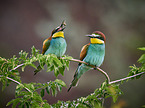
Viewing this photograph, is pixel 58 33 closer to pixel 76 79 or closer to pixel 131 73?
pixel 76 79

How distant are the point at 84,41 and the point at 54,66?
123cm

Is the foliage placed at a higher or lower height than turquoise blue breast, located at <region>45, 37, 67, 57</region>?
lower

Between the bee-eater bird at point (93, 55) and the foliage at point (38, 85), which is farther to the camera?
the bee-eater bird at point (93, 55)

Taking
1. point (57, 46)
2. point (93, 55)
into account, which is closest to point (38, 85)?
point (57, 46)

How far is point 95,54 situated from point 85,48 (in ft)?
0.23

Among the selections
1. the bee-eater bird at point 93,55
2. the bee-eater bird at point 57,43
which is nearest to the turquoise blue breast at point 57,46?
the bee-eater bird at point 57,43

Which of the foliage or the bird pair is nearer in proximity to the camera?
the foliage

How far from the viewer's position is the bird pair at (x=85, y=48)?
44.6 inches

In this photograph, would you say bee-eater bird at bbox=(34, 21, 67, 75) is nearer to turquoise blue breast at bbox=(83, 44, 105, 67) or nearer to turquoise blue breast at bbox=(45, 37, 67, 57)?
turquoise blue breast at bbox=(45, 37, 67, 57)

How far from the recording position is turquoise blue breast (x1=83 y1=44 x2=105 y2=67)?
3.89 feet

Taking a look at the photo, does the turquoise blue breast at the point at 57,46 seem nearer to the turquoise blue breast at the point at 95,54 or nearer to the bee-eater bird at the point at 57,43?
the bee-eater bird at the point at 57,43

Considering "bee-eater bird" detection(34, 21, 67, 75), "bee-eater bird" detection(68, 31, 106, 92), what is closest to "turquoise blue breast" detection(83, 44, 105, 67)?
"bee-eater bird" detection(68, 31, 106, 92)

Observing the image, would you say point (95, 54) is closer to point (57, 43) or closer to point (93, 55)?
point (93, 55)

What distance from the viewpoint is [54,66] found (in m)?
0.90
